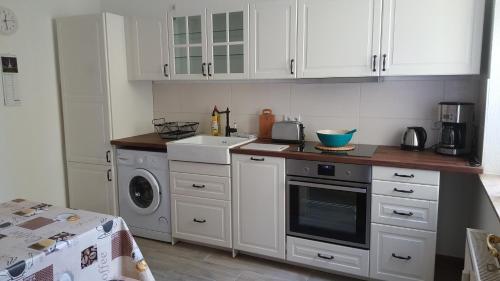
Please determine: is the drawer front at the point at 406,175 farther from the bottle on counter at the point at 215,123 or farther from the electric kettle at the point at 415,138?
the bottle on counter at the point at 215,123

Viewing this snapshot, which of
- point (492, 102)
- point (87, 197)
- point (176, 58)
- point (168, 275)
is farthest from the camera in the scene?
point (87, 197)

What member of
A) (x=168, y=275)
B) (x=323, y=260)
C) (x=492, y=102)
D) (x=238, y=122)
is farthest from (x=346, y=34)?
(x=168, y=275)

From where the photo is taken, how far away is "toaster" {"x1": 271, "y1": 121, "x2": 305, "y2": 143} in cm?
293

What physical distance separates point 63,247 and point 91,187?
2.19m

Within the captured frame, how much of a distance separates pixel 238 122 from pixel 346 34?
1.28 metres

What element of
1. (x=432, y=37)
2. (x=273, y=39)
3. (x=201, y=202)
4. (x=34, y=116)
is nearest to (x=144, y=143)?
(x=201, y=202)

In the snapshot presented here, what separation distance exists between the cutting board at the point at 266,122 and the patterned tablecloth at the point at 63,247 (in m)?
1.78

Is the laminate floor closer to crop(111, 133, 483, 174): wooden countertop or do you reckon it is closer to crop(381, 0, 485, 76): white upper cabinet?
crop(111, 133, 483, 174): wooden countertop

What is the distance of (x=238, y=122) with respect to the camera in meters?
3.38

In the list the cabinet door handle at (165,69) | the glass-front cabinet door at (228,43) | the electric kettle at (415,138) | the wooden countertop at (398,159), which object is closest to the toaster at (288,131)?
the wooden countertop at (398,159)

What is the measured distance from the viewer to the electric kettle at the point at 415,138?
8.47 feet

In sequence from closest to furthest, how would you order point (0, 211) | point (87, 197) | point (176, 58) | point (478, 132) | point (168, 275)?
point (0, 211)
point (478, 132)
point (168, 275)
point (176, 58)
point (87, 197)

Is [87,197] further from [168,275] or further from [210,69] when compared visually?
[210,69]

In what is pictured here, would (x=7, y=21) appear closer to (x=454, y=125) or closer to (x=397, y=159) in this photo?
(x=397, y=159)
